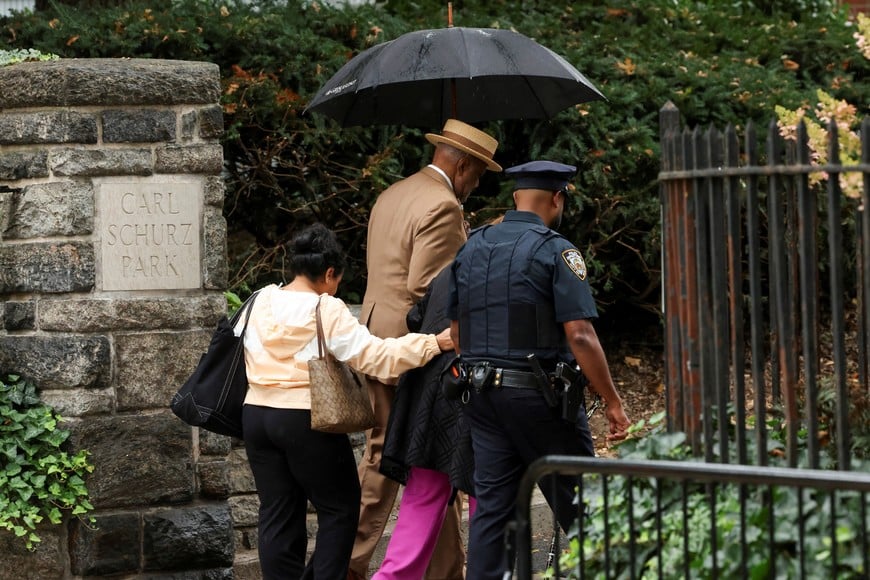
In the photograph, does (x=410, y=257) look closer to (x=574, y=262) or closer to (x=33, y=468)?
(x=574, y=262)

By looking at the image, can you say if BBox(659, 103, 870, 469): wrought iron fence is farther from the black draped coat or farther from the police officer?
the black draped coat

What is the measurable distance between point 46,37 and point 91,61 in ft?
5.67

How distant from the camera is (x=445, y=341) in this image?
538 centimetres

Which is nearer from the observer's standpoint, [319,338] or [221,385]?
[319,338]

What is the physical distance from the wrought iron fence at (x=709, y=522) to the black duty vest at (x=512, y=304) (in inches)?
35.7

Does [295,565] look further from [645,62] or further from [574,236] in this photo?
[645,62]

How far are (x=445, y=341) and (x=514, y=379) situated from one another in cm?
51

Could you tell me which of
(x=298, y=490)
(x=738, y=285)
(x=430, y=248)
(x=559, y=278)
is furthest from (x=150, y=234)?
(x=738, y=285)

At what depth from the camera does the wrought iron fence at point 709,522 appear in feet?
10.7

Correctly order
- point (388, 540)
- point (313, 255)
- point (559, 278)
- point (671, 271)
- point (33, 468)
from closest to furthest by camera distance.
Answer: point (671, 271), point (559, 278), point (313, 255), point (33, 468), point (388, 540)

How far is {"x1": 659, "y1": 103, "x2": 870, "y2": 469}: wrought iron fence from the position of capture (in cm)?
367

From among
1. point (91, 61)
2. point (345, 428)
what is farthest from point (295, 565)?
point (91, 61)

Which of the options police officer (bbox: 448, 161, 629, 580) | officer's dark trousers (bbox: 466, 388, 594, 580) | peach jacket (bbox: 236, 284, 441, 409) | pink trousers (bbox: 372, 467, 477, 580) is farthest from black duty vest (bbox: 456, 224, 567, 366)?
pink trousers (bbox: 372, 467, 477, 580)

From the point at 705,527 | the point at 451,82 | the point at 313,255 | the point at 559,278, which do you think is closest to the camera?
the point at 705,527
